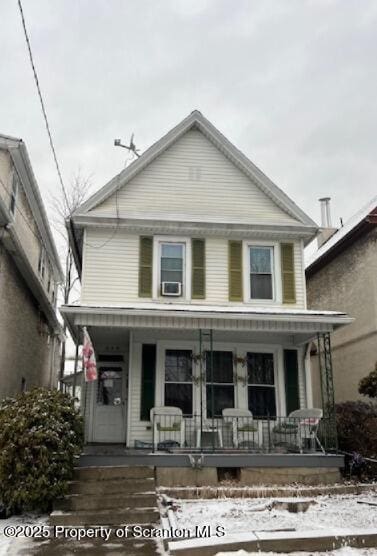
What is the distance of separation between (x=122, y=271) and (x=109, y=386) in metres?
2.88

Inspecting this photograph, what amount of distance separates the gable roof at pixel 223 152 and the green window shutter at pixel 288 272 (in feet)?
2.67

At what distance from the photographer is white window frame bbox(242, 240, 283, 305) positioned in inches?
499

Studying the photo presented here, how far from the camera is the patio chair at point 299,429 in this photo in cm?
1052

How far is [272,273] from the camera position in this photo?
12945 mm

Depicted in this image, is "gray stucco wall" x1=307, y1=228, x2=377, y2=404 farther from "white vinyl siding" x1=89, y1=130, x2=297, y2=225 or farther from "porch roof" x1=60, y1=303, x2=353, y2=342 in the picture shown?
"porch roof" x1=60, y1=303, x2=353, y2=342

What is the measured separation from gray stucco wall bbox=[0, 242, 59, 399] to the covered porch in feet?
5.45

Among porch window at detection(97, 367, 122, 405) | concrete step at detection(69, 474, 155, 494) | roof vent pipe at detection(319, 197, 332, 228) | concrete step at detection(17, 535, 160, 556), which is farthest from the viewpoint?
roof vent pipe at detection(319, 197, 332, 228)

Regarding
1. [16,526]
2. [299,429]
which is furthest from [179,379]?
[16,526]

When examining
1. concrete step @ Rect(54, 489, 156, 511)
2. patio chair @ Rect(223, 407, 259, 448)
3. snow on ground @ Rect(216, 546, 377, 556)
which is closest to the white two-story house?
patio chair @ Rect(223, 407, 259, 448)

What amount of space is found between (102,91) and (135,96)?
78cm

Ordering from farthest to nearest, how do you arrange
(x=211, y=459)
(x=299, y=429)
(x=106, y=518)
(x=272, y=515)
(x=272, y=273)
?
(x=272, y=273) < (x=299, y=429) < (x=211, y=459) < (x=272, y=515) < (x=106, y=518)

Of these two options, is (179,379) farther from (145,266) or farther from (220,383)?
(145,266)

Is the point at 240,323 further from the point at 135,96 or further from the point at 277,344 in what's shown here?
the point at 135,96

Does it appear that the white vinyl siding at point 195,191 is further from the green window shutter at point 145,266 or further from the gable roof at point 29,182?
the gable roof at point 29,182
